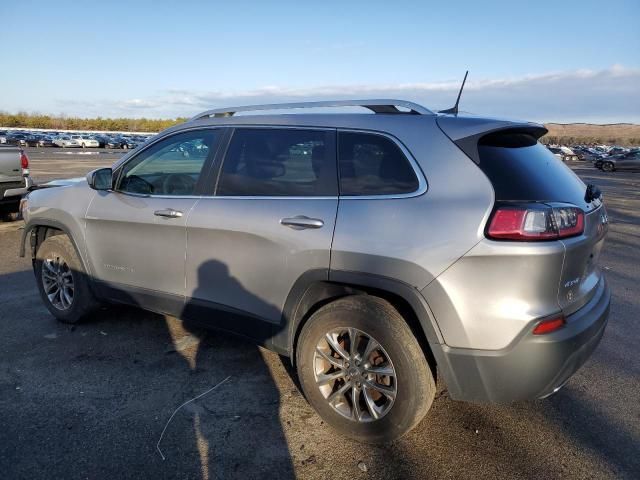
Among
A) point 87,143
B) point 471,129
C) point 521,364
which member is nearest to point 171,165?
point 471,129

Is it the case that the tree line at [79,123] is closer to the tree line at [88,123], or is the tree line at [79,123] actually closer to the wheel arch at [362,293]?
the tree line at [88,123]

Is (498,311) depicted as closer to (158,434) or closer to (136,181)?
(158,434)

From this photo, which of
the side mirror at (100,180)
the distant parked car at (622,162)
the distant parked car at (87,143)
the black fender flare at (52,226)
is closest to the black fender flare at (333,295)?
the side mirror at (100,180)

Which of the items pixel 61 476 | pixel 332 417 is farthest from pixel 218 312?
pixel 61 476

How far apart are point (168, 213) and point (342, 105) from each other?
4.65 ft

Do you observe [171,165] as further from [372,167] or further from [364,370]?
[364,370]

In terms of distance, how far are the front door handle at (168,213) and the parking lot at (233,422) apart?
3.73 ft

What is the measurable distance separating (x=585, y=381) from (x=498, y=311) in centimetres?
178

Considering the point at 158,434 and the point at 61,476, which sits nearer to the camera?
the point at 61,476

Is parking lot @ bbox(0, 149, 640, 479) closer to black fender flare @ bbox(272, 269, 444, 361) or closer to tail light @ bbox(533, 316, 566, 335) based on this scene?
black fender flare @ bbox(272, 269, 444, 361)

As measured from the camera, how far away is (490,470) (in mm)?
2564

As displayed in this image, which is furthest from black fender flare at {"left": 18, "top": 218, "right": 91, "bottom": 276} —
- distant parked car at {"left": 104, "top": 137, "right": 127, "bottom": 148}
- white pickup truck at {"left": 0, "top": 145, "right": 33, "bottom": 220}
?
distant parked car at {"left": 104, "top": 137, "right": 127, "bottom": 148}

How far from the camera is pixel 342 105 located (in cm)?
308

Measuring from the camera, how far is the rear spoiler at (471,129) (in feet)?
8.27
